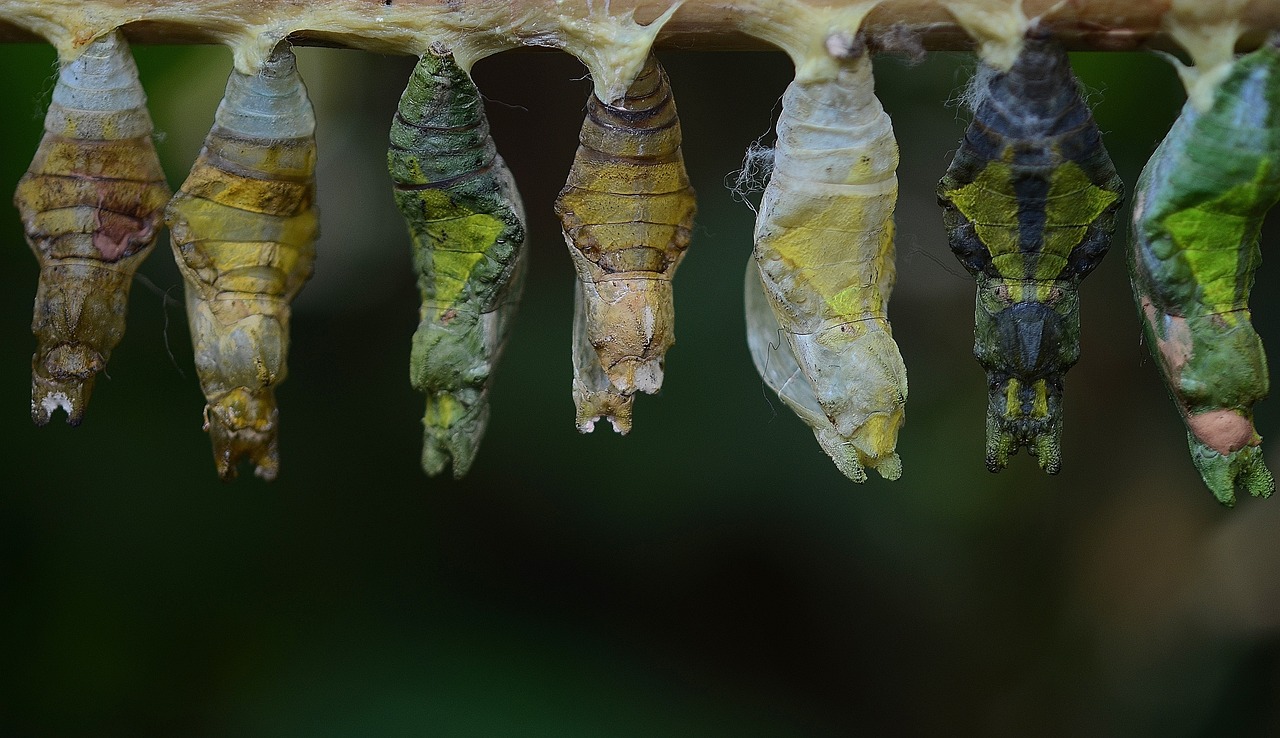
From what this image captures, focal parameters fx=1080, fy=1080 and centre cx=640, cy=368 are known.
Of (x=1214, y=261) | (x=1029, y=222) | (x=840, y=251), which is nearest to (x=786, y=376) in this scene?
(x=840, y=251)

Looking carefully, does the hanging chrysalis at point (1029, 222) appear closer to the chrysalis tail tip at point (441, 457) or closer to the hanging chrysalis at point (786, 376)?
the hanging chrysalis at point (786, 376)

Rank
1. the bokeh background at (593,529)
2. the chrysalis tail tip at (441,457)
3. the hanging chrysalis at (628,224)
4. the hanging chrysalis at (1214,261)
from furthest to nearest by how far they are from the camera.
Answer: the bokeh background at (593,529) → the chrysalis tail tip at (441,457) → the hanging chrysalis at (628,224) → the hanging chrysalis at (1214,261)

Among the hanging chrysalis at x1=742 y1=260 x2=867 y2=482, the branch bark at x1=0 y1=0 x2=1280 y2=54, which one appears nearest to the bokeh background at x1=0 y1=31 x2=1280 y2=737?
the hanging chrysalis at x1=742 y1=260 x2=867 y2=482

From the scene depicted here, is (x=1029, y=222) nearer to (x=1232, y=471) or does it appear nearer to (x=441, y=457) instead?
(x=1232, y=471)

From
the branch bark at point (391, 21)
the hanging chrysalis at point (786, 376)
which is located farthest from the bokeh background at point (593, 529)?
the branch bark at point (391, 21)

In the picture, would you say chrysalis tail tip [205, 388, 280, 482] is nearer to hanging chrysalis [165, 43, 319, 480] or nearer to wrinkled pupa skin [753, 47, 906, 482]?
hanging chrysalis [165, 43, 319, 480]

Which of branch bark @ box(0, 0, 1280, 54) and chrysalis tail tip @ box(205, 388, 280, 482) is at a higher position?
branch bark @ box(0, 0, 1280, 54)
